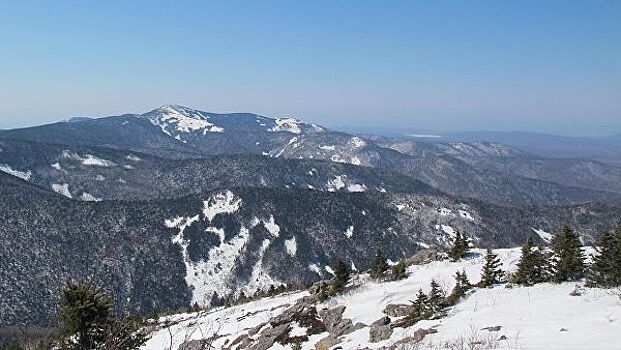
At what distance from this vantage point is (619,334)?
17.2m

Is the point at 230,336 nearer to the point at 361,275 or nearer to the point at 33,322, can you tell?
the point at 361,275

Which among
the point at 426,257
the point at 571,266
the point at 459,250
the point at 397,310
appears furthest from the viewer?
the point at 426,257

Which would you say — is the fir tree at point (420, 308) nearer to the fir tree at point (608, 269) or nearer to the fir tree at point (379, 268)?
the fir tree at point (608, 269)

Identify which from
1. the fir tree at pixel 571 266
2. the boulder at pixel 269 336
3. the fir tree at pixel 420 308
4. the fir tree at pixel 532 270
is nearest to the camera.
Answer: the fir tree at pixel 420 308

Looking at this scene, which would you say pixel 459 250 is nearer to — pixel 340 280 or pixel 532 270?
pixel 340 280

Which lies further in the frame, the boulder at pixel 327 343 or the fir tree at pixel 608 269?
the boulder at pixel 327 343

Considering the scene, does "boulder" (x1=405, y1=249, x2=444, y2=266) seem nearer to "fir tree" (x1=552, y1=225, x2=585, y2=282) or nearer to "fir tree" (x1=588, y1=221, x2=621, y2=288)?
"fir tree" (x1=552, y1=225, x2=585, y2=282)

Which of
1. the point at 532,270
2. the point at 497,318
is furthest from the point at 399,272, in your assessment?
the point at 497,318

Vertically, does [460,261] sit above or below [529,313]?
below

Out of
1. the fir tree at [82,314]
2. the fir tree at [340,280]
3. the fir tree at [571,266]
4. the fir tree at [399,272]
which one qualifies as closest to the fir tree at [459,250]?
the fir tree at [399,272]

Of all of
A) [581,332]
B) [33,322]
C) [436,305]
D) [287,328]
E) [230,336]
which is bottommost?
[33,322]

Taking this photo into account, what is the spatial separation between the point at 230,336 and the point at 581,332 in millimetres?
31820

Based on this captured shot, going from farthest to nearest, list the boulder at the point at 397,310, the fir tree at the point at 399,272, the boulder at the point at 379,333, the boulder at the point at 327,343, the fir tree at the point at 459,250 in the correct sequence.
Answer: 1. the fir tree at the point at 459,250
2. the fir tree at the point at 399,272
3. the boulder at the point at 397,310
4. the boulder at the point at 327,343
5. the boulder at the point at 379,333

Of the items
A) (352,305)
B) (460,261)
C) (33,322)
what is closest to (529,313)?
(352,305)
